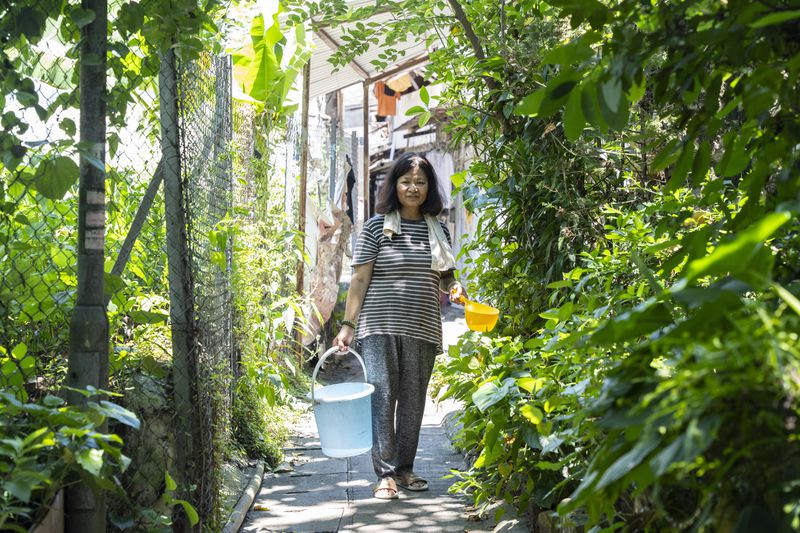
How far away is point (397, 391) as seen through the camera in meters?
5.79

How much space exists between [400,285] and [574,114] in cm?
413

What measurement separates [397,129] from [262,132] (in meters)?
16.4

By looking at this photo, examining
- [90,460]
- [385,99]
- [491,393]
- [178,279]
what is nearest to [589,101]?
[90,460]

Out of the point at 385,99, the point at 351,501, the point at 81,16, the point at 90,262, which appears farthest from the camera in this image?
the point at 385,99

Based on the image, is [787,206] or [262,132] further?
[262,132]

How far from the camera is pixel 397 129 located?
926 inches

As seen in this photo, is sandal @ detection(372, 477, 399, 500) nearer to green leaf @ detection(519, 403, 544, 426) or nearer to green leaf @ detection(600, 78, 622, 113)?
green leaf @ detection(519, 403, 544, 426)

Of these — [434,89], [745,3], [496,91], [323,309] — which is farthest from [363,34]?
[434,89]

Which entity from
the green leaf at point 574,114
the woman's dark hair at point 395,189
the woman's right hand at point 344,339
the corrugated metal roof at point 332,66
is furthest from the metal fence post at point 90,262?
the corrugated metal roof at point 332,66

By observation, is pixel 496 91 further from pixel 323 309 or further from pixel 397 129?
pixel 397 129

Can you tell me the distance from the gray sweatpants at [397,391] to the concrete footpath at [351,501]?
272 mm

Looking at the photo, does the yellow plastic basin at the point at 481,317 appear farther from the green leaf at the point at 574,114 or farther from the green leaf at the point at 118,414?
the green leaf at the point at 574,114

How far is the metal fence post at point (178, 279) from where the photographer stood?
360cm

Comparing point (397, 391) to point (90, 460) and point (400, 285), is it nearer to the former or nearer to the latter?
point (400, 285)
